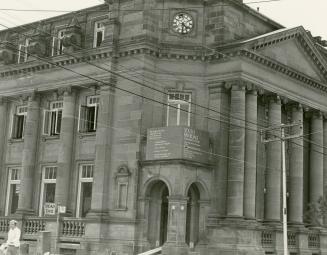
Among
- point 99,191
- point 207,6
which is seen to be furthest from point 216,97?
point 99,191

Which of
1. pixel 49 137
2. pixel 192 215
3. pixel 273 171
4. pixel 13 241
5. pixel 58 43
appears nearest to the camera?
pixel 13 241

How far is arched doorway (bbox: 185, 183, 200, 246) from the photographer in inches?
1352

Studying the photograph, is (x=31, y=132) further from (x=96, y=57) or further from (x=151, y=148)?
(x=151, y=148)

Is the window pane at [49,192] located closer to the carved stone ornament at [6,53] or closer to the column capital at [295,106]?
the carved stone ornament at [6,53]

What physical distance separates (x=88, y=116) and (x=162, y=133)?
680 centimetres

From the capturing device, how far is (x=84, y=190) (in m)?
37.5

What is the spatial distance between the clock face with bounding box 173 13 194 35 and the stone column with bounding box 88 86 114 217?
5436mm

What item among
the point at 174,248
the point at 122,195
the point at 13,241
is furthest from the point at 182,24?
the point at 13,241

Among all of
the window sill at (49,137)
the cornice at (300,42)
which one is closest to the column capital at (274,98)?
the cornice at (300,42)

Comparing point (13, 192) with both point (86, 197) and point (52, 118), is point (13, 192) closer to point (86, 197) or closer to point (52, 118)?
point (52, 118)

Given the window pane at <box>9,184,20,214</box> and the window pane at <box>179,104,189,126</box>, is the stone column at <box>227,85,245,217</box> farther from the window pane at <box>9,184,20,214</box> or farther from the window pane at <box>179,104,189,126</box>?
the window pane at <box>9,184,20,214</box>

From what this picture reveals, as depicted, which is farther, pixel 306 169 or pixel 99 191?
pixel 306 169

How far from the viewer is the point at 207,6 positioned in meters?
37.0

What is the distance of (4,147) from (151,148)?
13115 mm
